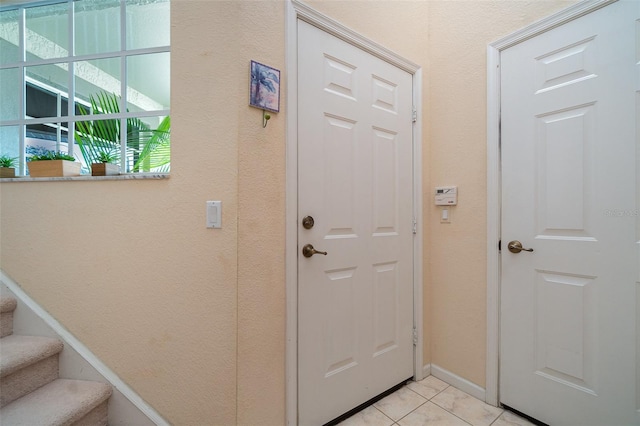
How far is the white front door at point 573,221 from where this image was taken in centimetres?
119

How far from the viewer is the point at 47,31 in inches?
69.1

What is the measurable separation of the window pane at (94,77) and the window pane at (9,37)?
658mm

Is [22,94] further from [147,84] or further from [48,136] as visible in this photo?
[147,84]

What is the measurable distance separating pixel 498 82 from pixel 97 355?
2.64 meters

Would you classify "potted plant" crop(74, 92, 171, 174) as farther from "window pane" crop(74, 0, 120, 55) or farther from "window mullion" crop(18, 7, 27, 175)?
"window mullion" crop(18, 7, 27, 175)

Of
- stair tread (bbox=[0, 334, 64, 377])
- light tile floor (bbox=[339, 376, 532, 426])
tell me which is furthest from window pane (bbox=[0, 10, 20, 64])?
light tile floor (bbox=[339, 376, 532, 426])

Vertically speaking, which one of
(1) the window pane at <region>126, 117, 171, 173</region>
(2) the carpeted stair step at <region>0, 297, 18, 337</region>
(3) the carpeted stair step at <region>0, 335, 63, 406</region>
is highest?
(1) the window pane at <region>126, 117, 171, 173</region>

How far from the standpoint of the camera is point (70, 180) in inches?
54.1

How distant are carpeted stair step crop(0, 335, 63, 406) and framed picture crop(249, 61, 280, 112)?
1.56 m

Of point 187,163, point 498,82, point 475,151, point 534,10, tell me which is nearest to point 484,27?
point 534,10

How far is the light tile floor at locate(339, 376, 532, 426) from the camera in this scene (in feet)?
4.73

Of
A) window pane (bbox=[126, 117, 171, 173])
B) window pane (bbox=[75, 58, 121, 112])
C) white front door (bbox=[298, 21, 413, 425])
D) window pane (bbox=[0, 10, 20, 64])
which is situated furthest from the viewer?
window pane (bbox=[0, 10, 20, 64])

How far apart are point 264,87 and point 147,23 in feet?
3.26

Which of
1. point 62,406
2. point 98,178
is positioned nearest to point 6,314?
point 62,406
